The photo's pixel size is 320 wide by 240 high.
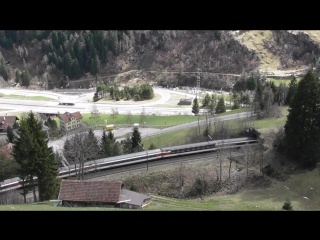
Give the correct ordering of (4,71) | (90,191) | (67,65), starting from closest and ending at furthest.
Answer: (90,191), (4,71), (67,65)

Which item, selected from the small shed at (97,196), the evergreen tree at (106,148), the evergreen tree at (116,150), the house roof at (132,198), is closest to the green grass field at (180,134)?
the evergreen tree at (116,150)

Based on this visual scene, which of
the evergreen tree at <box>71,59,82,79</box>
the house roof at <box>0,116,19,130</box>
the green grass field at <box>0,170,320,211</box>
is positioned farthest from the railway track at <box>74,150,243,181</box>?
the evergreen tree at <box>71,59,82,79</box>

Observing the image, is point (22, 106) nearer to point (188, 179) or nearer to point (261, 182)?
point (188, 179)

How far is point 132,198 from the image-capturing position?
1919 centimetres

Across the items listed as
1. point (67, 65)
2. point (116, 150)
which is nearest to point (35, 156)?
point (116, 150)

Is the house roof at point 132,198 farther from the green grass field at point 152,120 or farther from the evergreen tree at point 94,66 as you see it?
the evergreen tree at point 94,66

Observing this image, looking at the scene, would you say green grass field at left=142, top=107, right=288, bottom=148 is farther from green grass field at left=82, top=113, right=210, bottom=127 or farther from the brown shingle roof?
the brown shingle roof

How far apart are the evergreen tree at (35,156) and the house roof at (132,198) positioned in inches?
195

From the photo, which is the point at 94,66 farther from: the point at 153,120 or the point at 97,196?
the point at 97,196

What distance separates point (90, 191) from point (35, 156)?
404cm

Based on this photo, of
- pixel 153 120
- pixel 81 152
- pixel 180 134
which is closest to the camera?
pixel 81 152

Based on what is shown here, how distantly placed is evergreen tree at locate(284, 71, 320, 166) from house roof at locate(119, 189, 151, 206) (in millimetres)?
12606

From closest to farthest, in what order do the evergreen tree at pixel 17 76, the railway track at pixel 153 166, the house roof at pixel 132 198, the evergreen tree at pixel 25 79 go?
the house roof at pixel 132 198 < the railway track at pixel 153 166 < the evergreen tree at pixel 25 79 < the evergreen tree at pixel 17 76

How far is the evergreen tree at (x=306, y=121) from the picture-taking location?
79.0ft
